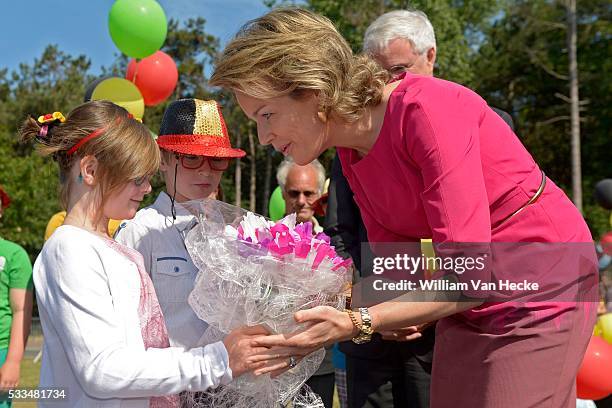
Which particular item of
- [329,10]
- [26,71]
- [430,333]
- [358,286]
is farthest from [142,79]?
[26,71]

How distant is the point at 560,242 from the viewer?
182cm

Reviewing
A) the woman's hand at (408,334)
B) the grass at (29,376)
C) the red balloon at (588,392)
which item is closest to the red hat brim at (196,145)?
the woman's hand at (408,334)

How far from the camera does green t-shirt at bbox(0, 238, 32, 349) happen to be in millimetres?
4551

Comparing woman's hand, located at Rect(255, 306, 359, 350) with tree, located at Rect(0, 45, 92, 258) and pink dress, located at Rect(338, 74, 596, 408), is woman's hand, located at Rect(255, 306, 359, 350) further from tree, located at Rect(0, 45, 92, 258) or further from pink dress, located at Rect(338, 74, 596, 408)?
tree, located at Rect(0, 45, 92, 258)

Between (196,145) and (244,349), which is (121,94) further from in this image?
(244,349)

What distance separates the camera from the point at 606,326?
5270 millimetres

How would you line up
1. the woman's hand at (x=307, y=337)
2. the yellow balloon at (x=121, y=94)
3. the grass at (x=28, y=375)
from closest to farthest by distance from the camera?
the woman's hand at (x=307, y=337) → the yellow balloon at (x=121, y=94) → the grass at (x=28, y=375)

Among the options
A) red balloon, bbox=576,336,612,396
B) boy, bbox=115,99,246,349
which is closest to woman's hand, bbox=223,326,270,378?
boy, bbox=115,99,246,349

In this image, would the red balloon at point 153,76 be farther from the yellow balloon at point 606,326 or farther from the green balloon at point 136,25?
the yellow balloon at point 606,326

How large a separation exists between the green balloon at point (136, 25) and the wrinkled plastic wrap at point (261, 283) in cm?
529

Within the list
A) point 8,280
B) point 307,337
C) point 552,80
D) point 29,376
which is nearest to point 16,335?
point 8,280

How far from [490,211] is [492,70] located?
1082 inches

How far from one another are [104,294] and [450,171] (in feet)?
3.05

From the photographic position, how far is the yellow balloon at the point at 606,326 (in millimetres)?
5203
